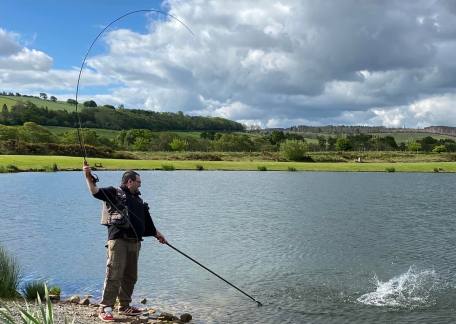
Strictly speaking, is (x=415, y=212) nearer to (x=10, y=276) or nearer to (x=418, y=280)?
(x=418, y=280)

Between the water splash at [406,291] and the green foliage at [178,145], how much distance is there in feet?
562

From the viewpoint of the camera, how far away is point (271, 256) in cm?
2206

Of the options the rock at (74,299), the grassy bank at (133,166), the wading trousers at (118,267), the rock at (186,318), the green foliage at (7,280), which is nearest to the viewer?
the wading trousers at (118,267)

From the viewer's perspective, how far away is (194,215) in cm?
3634

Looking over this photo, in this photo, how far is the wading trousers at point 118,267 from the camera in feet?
37.5

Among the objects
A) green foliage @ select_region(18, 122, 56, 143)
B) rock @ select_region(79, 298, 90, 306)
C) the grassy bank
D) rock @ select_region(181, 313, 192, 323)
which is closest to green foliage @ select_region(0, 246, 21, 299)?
rock @ select_region(79, 298, 90, 306)

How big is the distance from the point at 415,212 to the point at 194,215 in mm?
Answer: 16458

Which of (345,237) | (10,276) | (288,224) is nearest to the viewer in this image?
(10,276)

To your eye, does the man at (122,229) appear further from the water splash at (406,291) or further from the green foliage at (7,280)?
the water splash at (406,291)

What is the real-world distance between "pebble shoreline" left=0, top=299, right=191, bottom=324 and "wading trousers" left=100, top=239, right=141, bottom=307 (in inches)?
19.4

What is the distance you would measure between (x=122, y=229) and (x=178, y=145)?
17933 centimetres

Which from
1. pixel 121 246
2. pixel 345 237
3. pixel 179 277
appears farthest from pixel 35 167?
pixel 121 246

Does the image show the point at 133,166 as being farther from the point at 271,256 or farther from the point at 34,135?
the point at 271,256

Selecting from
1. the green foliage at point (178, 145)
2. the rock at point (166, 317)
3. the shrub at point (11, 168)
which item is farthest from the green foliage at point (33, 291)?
the green foliage at point (178, 145)
